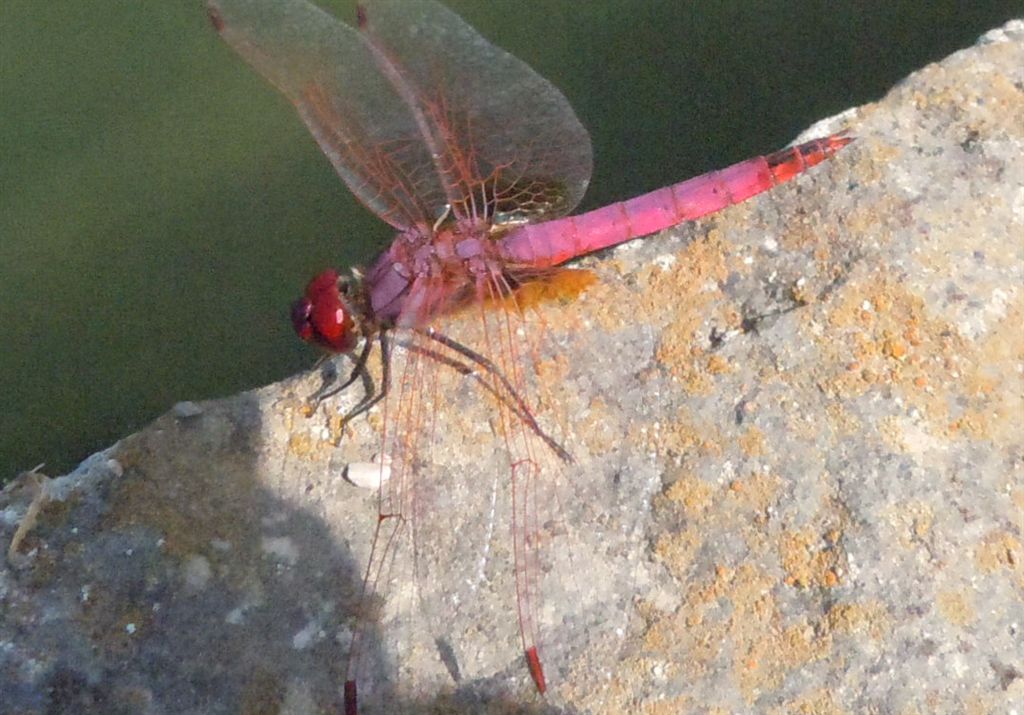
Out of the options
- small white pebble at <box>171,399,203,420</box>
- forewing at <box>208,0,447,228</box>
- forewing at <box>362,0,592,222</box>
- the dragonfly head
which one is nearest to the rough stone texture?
small white pebble at <box>171,399,203,420</box>

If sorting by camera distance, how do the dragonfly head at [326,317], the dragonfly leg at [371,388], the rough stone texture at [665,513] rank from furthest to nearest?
the dragonfly head at [326,317], the dragonfly leg at [371,388], the rough stone texture at [665,513]

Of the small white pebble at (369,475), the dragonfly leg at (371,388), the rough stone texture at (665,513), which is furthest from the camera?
the dragonfly leg at (371,388)

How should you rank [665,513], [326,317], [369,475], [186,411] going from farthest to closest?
[326,317]
[186,411]
[369,475]
[665,513]

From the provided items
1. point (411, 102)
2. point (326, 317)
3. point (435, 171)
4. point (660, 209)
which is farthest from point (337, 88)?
point (660, 209)

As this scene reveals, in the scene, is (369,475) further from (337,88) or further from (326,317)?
(337,88)

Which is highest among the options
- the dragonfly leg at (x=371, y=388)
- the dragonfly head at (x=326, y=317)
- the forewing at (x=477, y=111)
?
the forewing at (x=477, y=111)

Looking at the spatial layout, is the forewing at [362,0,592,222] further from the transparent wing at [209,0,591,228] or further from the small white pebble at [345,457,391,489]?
the small white pebble at [345,457,391,489]

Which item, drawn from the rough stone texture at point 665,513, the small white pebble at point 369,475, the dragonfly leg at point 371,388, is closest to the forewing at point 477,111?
the rough stone texture at point 665,513

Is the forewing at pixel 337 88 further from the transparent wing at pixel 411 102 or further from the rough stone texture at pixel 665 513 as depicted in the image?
the rough stone texture at pixel 665 513
